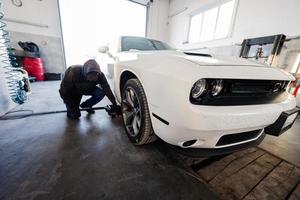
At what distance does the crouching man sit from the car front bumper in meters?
1.05

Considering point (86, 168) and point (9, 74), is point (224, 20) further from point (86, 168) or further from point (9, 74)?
point (9, 74)

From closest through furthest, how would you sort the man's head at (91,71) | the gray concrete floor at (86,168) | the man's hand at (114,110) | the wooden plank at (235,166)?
the gray concrete floor at (86,168), the wooden plank at (235,166), the man's head at (91,71), the man's hand at (114,110)

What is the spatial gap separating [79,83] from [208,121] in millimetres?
1625

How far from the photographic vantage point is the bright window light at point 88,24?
499cm

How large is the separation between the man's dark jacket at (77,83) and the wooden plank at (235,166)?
1392mm

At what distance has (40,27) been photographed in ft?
15.4

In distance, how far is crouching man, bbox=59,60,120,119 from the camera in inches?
60.5

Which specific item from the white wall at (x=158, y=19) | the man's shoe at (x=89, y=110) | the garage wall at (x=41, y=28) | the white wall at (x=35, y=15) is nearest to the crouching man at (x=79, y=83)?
the man's shoe at (x=89, y=110)

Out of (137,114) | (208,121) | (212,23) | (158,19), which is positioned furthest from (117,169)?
(158,19)

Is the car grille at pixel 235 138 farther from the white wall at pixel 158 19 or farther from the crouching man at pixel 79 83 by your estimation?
the white wall at pixel 158 19

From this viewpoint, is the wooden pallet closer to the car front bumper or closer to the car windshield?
the car front bumper

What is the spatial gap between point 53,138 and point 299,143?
281cm

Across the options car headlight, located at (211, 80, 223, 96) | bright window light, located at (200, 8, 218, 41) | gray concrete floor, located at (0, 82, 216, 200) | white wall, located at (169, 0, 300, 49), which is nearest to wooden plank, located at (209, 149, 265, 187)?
gray concrete floor, located at (0, 82, 216, 200)

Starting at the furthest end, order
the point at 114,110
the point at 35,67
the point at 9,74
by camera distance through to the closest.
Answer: the point at 35,67, the point at 9,74, the point at 114,110
